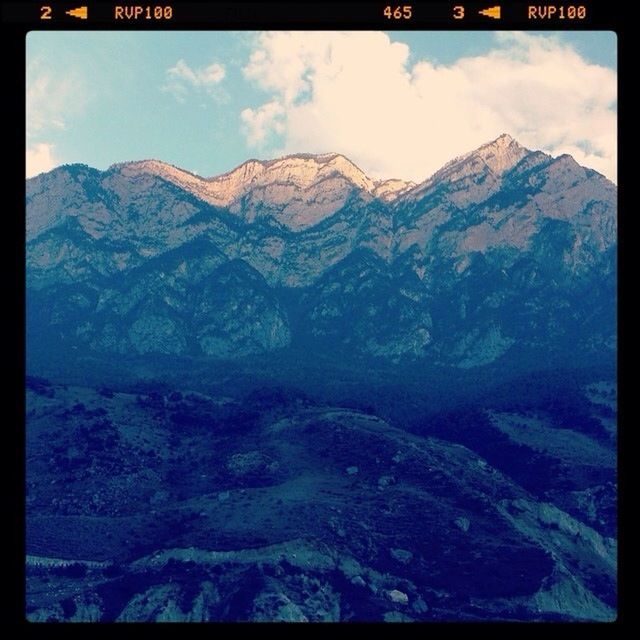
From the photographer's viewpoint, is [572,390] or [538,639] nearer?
[538,639]

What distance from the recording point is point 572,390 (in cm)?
19150

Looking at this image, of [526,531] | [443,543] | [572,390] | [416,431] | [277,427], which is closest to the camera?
[443,543]

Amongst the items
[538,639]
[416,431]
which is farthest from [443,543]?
[538,639]

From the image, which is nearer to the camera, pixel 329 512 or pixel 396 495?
pixel 329 512

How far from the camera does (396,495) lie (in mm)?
119625

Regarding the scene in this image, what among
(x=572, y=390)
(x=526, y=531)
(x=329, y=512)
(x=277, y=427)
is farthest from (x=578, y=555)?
(x=572, y=390)

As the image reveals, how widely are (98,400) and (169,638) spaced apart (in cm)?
14717
